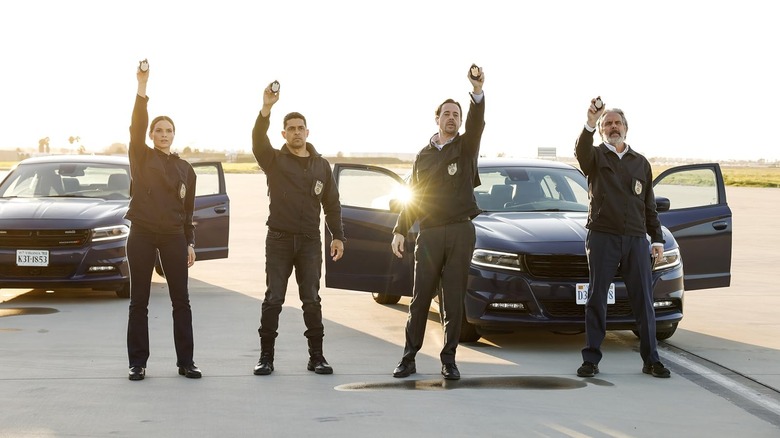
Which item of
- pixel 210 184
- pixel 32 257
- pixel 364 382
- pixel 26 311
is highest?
pixel 32 257

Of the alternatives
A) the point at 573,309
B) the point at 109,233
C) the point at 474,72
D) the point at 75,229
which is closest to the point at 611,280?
the point at 573,309

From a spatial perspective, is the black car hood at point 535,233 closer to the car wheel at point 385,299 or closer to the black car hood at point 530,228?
the black car hood at point 530,228

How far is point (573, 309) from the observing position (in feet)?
28.0

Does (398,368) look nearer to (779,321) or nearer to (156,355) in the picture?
(156,355)

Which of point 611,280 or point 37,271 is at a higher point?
point 611,280

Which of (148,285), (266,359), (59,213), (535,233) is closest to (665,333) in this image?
(535,233)

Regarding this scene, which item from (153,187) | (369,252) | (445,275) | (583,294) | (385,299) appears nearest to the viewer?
(153,187)

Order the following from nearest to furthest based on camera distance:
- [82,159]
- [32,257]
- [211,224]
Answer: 1. [32,257]
2. [211,224]
3. [82,159]

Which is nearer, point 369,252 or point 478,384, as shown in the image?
point 478,384

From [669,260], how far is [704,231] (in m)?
1.21

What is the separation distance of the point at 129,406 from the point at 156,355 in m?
1.94

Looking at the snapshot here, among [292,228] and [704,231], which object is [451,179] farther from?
[704,231]

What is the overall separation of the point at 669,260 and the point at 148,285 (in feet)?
13.5

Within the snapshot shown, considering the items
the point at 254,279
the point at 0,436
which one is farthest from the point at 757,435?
the point at 254,279
